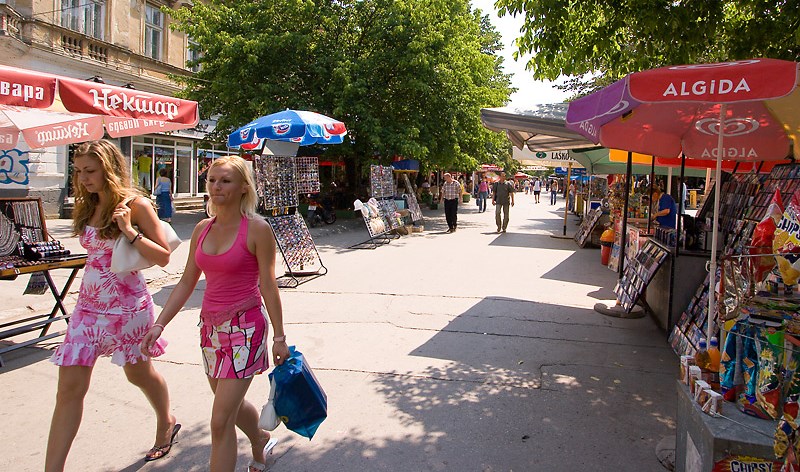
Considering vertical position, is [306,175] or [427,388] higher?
[306,175]

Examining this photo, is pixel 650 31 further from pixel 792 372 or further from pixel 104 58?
pixel 104 58

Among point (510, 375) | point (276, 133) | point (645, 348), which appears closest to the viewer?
point (510, 375)

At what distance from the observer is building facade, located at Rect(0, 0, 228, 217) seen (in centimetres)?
1641

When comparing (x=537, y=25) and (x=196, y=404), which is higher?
(x=537, y=25)

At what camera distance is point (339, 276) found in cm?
955

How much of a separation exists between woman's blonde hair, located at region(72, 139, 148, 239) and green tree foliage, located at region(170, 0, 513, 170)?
13.4 m

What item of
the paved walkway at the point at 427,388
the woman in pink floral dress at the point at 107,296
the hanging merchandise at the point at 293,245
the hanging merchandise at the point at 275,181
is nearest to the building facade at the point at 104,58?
the hanging merchandise at the point at 275,181

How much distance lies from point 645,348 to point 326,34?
15783mm

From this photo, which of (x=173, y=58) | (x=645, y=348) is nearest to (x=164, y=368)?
(x=645, y=348)

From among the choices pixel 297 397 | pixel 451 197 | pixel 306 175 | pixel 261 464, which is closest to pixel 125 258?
pixel 297 397

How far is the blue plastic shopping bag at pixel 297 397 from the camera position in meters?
2.78

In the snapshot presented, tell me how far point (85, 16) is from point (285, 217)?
15.0 metres

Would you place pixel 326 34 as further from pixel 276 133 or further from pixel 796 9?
pixel 796 9

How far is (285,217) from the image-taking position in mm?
9438
